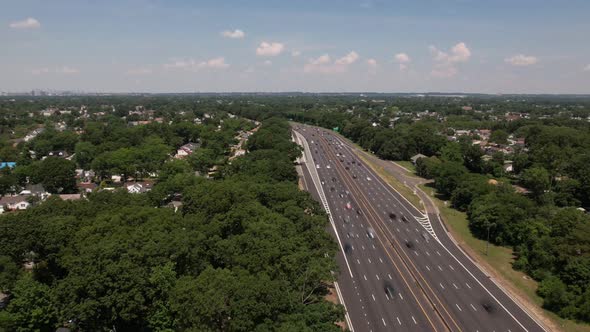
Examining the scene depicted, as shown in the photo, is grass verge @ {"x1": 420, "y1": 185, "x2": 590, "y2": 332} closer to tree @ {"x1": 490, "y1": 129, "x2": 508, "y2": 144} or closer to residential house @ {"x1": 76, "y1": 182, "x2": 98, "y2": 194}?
residential house @ {"x1": 76, "y1": 182, "x2": 98, "y2": 194}

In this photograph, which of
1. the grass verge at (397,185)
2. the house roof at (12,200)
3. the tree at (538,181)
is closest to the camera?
the house roof at (12,200)

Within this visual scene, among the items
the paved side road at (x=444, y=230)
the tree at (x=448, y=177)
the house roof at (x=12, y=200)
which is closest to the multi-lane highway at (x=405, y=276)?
the paved side road at (x=444, y=230)

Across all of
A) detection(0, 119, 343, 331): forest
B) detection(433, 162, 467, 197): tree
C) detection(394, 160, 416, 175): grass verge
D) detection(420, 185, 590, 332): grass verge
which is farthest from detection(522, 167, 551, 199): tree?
detection(0, 119, 343, 331): forest

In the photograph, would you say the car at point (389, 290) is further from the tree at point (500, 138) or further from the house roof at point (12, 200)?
the tree at point (500, 138)

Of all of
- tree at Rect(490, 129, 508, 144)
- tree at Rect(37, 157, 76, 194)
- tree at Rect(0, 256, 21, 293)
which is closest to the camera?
tree at Rect(0, 256, 21, 293)

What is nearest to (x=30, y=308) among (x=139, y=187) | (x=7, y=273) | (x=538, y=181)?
(x=7, y=273)

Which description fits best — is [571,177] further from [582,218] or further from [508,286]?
[508,286]
